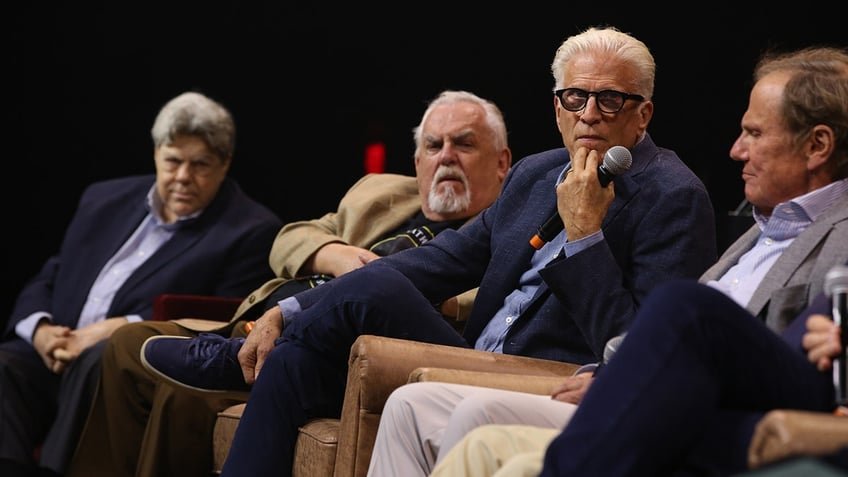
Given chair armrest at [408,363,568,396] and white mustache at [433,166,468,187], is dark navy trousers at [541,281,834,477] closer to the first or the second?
chair armrest at [408,363,568,396]

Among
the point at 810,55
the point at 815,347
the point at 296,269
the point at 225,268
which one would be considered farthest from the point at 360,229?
the point at 815,347

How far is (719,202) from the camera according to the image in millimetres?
4195

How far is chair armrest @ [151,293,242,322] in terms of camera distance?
395 centimetres

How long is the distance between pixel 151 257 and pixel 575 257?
2.25 m

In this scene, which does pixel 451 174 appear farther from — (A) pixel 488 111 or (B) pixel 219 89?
(B) pixel 219 89

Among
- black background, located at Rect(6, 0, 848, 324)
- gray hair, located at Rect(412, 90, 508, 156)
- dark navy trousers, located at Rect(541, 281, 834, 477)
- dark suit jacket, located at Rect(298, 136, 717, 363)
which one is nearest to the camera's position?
dark navy trousers, located at Rect(541, 281, 834, 477)

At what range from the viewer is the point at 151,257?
14.4 feet

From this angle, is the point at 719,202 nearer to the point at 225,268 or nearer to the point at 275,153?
the point at 225,268


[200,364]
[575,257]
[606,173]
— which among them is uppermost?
[606,173]

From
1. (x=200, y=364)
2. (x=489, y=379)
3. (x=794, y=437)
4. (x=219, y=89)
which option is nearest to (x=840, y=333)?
(x=794, y=437)

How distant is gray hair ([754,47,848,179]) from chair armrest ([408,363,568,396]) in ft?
2.26

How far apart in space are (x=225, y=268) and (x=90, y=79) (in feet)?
5.09

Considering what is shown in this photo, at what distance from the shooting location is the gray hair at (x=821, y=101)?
7.63 feet

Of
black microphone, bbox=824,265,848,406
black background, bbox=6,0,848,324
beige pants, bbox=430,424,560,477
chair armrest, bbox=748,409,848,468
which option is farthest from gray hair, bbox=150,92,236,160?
chair armrest, bbox=748,409,848,468
